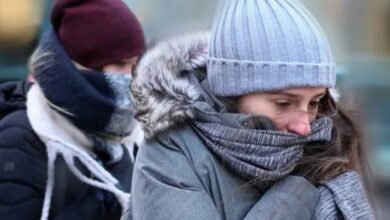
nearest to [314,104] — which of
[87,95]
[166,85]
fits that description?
[166,85]

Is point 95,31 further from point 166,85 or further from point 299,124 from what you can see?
point 299,124

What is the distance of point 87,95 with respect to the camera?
9.25ft

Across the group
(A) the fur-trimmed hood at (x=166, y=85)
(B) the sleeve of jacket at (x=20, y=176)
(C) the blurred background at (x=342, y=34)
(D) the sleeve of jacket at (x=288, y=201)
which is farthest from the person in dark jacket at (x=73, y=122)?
(C) the blurred background at (x=342, y=34)

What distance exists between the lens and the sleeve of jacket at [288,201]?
6.31 ft

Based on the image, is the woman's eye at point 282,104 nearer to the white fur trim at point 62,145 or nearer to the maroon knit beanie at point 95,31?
the white fur trim at point 62,145

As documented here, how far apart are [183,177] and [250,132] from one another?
167 mm

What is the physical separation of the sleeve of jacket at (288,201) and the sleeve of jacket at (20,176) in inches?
37.7

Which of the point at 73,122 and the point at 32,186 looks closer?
the point at 32,186

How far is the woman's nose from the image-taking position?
6.45ft

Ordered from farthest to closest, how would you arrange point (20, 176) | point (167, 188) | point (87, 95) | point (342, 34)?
point (342, 34) → point (87, 95) → point (20, 176) → point (167, 188)

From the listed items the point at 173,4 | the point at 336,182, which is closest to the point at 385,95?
the point at 173,4

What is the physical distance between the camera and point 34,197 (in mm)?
2717

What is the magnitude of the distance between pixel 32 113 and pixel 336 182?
1128 millimetres

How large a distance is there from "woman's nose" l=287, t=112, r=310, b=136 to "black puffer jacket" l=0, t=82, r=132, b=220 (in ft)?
3.18
